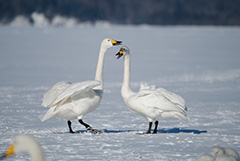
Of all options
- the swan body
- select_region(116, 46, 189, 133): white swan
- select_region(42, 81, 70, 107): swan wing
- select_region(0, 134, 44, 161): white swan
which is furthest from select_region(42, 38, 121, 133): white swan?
select_region(0, 134, 44, 161): white swan

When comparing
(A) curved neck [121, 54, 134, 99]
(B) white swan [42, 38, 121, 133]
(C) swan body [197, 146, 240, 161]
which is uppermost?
(A) curved neck [121, 54, 134, 99]

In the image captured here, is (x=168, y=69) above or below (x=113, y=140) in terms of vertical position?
above

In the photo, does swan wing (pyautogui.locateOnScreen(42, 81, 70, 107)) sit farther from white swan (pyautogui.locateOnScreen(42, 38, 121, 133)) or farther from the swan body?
the swan body

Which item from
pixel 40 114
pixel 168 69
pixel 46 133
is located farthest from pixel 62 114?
pixel 168 69

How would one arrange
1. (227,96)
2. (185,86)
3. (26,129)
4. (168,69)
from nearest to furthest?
1. (26,129)
2. (227,96)
3. (185,86)
4. (168,69)

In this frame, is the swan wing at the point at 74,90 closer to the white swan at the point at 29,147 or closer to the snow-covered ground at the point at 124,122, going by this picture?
the snow-covered ground at the point at 124,122

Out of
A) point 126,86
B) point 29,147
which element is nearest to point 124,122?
point 126,86

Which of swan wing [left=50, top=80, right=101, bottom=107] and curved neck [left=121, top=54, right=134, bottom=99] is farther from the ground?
curved neck [left=121, top=54, right=134, bottom=99]

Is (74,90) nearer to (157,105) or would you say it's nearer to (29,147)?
(157,105)

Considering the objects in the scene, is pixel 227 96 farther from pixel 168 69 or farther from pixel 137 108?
pixel 168 69

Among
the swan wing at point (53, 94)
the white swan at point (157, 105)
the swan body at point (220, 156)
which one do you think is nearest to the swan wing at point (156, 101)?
the white swan at point (157, 105)

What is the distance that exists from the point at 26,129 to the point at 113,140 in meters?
1.48

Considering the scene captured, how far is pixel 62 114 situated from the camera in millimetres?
5895

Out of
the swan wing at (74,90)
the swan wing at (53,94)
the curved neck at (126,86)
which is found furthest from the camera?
the curved neck at (126,86)
